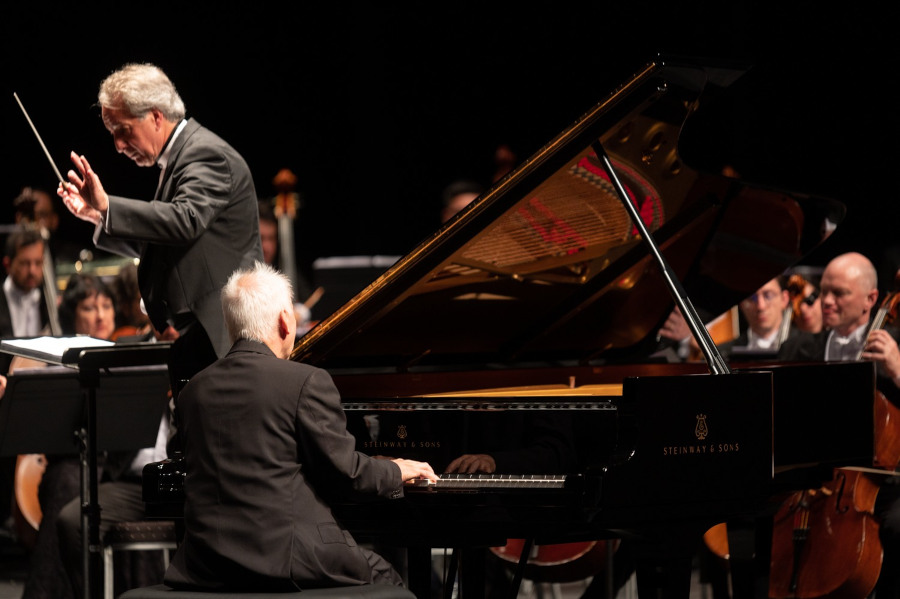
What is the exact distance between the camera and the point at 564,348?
14.8 feet

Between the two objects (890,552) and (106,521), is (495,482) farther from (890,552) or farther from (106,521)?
(106,521)

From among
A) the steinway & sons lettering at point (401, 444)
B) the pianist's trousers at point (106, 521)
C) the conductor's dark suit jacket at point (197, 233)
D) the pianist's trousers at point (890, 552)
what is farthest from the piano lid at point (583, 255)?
the pianist's trousers at point (106, 521)

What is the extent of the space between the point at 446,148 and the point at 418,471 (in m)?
6.11

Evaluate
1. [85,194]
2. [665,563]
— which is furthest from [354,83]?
[665,563]

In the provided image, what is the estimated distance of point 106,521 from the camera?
4.59 metres

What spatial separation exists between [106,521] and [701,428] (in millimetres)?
2471

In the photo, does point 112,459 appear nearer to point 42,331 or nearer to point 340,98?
point 42,331

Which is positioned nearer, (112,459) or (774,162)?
(112,459)

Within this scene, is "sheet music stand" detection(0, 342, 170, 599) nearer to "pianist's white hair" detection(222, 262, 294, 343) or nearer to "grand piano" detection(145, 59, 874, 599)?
"grand piano" detection(145, 59, 874, 599)

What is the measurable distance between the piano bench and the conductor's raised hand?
1.20 meters

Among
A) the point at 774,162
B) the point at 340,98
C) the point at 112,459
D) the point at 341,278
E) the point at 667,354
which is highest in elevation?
the point at 340,98

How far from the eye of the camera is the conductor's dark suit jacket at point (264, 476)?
278 cm

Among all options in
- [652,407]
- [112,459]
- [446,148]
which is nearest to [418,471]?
[652,407]

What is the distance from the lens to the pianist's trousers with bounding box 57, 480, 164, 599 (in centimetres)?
455
